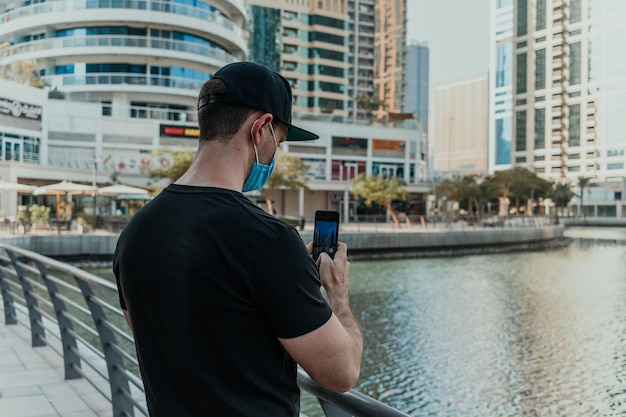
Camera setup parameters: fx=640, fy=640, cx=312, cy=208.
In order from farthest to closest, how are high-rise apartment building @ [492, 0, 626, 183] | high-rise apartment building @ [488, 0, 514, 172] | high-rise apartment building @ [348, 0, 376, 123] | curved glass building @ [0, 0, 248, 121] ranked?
high-rise apartment building @ [488, 0, 514, 172] < high-rise apartment building @ [492, 0, 626, 183] < high-rise apartment building @ [348, 0, 376, 123] < curved glass building @ [0, 0, 248, 121]

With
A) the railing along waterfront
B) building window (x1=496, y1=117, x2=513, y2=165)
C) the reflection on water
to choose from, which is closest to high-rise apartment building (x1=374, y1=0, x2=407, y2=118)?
building window (x1=496, y1=117, x2=513, y2=165)

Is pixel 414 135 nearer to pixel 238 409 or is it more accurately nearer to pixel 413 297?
pixel 413 297

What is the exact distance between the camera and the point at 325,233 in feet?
5.58

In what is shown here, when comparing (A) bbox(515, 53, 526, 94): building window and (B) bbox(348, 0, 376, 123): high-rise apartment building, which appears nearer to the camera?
(B) bbox(348, 0, 376, 123): high-rise apartment building

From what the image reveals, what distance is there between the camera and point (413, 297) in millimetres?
21234

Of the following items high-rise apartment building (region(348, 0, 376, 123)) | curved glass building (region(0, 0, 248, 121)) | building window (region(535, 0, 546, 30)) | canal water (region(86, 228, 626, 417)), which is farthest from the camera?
building window (region(535, 0, 546, 30))

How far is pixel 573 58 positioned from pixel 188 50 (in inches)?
4195

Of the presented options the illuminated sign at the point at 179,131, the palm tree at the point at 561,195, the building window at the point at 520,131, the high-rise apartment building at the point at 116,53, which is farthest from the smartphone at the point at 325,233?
the building window at the point at 520,131

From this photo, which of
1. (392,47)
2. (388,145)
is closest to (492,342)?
(388,145)

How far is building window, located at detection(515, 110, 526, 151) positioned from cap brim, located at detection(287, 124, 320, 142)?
147m

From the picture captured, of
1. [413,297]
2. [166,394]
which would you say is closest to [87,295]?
[166,394]

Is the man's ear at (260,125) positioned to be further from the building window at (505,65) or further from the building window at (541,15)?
the building window at (505,65)

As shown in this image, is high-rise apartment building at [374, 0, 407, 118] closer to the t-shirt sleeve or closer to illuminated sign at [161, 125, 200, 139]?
illuminated sign at [161, 125, 200, 139]

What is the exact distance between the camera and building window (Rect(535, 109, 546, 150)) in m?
136
